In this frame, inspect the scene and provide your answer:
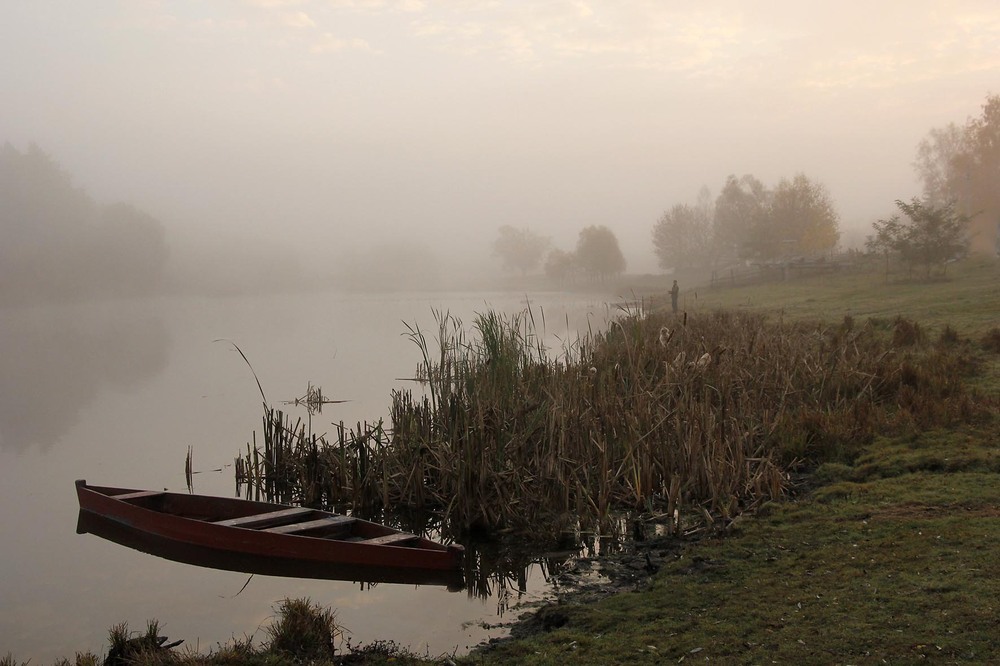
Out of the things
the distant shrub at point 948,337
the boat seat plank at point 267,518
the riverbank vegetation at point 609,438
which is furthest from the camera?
the distant shrub at point 948,337

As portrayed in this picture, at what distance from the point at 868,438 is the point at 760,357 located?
2.92m

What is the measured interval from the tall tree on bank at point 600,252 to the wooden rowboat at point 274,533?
282ft

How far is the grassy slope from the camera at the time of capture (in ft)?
16.1

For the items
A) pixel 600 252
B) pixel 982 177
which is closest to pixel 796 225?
pixel 982 177

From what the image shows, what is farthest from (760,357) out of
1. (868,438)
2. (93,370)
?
(93,370)

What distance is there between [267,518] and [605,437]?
4068mm

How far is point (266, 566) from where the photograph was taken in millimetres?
8617

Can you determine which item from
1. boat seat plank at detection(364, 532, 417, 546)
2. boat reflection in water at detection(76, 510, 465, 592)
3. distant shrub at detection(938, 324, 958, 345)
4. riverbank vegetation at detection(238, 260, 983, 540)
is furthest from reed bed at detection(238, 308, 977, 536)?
distant shrub at detection(938, 324, 958, 345)

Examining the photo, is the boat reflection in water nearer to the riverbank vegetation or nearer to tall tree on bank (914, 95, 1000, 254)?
the riverbank vegetation

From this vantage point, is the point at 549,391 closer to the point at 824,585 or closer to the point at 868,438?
the point at 868,438

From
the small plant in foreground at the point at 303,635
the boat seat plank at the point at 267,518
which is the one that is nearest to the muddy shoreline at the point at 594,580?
the small plant in foreground at the point at 303,635

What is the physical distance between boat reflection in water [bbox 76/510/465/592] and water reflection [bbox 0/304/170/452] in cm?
886

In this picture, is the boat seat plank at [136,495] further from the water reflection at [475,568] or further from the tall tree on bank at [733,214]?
the tall tree on bank at [733,214]

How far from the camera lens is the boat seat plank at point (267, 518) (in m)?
8.73
